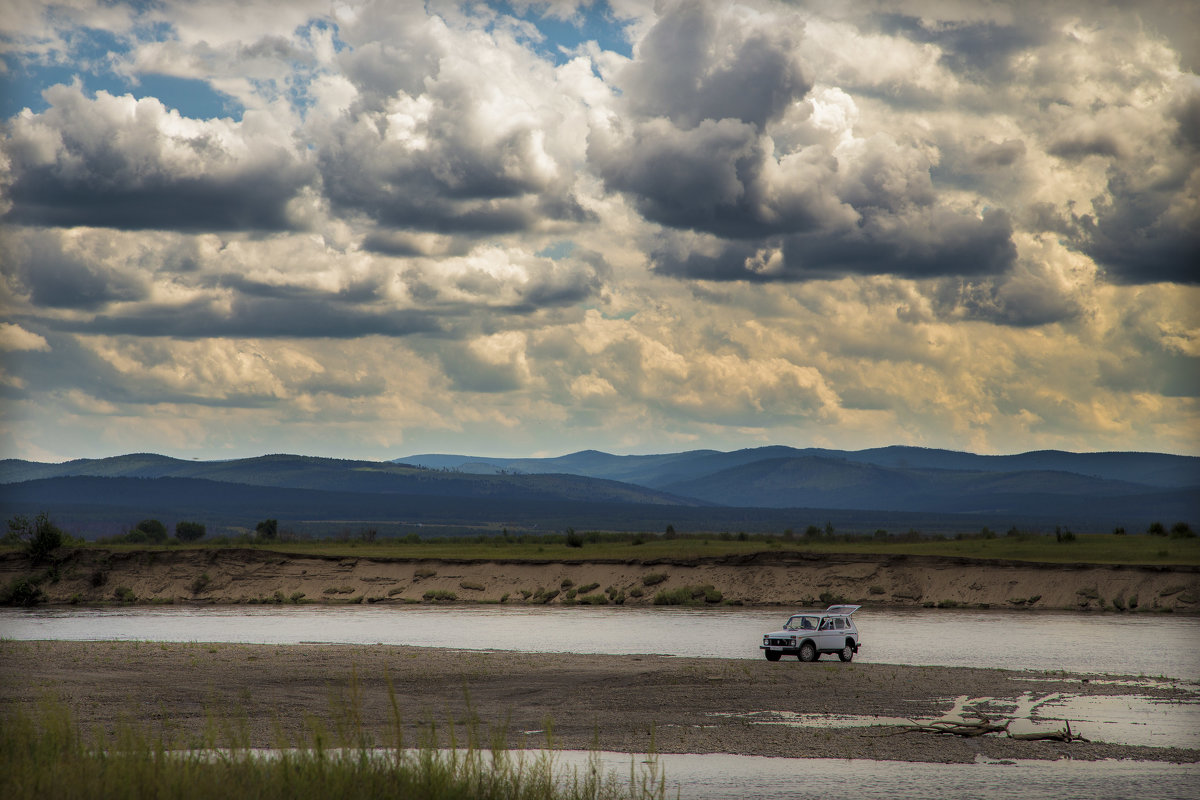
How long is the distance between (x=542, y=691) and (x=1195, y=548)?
173ft

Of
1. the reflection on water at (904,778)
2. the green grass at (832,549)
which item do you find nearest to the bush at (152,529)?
the green grass at (832,549)

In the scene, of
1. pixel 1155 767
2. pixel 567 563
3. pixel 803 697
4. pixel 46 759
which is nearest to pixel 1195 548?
pixel 567 563

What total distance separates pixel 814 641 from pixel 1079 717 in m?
11.8

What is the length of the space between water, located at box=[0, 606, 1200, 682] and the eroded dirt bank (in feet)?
12.5

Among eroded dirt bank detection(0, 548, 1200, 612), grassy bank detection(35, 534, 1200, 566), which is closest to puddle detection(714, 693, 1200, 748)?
eroded dirt bank detection(0, 548, 1200, 612)

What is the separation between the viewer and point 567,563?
69.6 metres

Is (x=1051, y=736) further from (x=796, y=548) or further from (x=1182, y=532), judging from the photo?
(x=1182, y=532)

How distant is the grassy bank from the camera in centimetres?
6381

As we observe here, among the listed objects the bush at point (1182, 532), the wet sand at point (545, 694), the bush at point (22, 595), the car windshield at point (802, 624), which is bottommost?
the bush at point (22, 595)

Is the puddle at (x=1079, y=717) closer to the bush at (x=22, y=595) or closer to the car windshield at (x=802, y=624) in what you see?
the car windshield at (x=802, y=624)

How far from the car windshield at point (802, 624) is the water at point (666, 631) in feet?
6.54

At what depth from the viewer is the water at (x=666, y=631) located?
35.4 meters

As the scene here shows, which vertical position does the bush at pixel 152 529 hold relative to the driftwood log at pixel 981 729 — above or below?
above

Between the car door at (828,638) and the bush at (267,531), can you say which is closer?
the car door at (828,638)
